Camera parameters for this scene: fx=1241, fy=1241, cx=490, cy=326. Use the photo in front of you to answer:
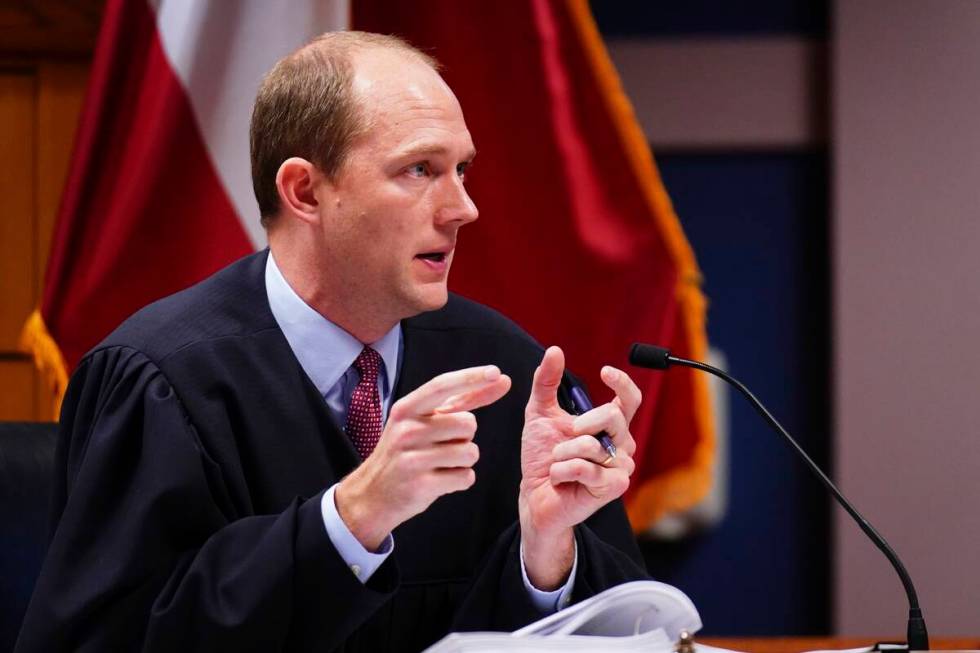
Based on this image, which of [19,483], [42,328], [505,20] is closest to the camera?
[19,483]

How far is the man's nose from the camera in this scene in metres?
1.57

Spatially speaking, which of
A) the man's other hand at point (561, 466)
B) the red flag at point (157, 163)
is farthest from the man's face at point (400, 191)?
the red flag at point (157, 163)

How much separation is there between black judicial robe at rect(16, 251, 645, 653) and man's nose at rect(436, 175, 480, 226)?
236 millimetres

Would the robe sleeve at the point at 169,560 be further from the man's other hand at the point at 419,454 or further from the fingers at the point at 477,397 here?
the fingers at the point at 477,397

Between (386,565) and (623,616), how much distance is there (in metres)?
0.26

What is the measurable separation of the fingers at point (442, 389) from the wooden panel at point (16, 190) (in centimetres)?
211

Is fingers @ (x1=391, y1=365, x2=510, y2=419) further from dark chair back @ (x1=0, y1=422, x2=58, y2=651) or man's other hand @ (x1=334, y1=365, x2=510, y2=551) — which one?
dark chair back @ (x1=0, y1=422, x2=58, y2=651)

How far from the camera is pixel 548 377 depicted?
1.42m

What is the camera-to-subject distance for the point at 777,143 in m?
3.08

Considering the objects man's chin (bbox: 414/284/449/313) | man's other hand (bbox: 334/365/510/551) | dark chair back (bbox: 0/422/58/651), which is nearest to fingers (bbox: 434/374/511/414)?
man's other hand (bbox: 334/365/510/551)

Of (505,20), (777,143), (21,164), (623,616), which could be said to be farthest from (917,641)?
(21,164)

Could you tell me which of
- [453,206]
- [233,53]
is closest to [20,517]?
[453,206]

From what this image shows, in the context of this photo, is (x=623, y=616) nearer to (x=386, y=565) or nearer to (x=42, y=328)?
(x=386, y=565)

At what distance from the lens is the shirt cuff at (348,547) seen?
1304mm
